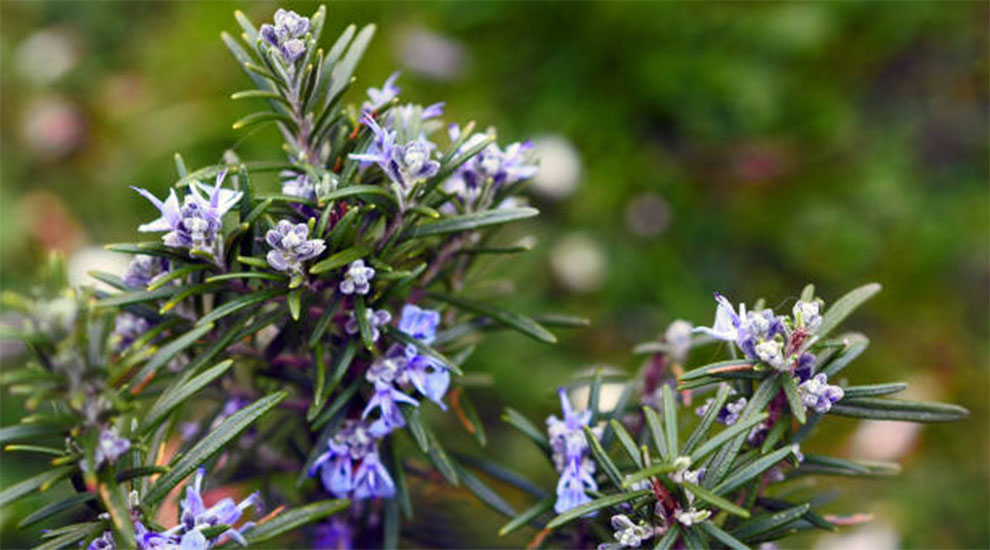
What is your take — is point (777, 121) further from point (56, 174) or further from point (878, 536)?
point (56, 174)

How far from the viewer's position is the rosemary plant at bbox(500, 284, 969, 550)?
2.21ft

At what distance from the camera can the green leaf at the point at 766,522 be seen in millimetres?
707

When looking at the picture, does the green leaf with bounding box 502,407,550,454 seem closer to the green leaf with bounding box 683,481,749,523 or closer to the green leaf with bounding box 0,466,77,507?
the green leaf with bounding box 683,481,749,523

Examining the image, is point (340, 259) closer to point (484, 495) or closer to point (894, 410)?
point (484, 495)

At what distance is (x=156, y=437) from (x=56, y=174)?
1.71 m

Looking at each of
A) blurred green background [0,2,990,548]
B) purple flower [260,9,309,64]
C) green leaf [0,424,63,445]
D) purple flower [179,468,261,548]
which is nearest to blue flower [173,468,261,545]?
purple flower [179,468,261,548]

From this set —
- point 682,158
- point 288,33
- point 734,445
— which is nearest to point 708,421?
point 734,445

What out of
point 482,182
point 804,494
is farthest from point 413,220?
point 804,494

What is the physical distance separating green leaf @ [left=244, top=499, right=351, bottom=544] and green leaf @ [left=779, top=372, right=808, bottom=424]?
13.8 inches

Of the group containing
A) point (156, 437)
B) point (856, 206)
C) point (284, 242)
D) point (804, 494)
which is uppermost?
point (856, 206)

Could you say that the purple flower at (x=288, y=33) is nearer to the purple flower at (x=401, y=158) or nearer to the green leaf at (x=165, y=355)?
the purple flower at (x=401, y=158)

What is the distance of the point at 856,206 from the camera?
6.75ft

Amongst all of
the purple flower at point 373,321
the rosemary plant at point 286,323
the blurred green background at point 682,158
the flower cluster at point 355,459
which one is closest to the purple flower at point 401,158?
the rosemary plant at point 286,323

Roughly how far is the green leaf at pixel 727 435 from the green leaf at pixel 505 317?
0.19m
